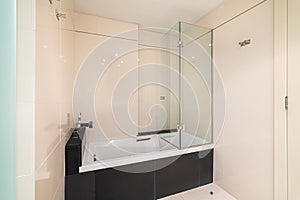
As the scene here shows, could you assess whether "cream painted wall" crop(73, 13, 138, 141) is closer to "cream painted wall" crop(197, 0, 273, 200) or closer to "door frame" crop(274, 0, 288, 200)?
"cream painted wall" crop(197, 0, 273, 200)

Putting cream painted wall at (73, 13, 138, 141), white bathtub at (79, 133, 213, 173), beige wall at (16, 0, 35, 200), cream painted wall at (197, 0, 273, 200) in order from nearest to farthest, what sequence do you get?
beige wall at (16, 0, 35, 200), cream painted wall at (197, 0, 273, 200), white bathtub at (79, 133, 213, 173), cream painted wall at (73, 13, 138, 141)

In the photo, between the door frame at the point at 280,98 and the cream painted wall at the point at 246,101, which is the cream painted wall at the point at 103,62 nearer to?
the cream painted wall at the point at 246,101

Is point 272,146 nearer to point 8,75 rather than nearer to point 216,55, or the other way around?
point 216,55

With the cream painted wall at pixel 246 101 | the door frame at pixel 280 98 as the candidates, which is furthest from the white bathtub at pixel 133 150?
the door frame at pixel 280 98

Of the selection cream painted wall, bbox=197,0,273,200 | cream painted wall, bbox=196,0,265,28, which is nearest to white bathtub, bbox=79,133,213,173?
cream painted wall, bbox=197,0,273,200

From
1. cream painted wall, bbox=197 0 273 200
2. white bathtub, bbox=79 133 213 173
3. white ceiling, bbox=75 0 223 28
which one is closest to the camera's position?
cream painted wall, bbox=197 0 273 200

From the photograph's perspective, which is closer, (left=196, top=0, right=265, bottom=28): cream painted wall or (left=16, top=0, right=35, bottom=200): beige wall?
(left=16, top=0, right=35, bottom=200): beige wall

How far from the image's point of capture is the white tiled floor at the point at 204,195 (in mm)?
1665

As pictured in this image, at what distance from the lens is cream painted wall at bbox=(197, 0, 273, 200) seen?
1355 mm

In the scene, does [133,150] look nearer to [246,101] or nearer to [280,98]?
[246,101]

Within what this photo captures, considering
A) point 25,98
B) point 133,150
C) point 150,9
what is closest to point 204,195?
point 133,150

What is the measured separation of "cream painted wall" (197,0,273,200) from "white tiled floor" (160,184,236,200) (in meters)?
0.08

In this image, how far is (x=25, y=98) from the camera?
1.88ft

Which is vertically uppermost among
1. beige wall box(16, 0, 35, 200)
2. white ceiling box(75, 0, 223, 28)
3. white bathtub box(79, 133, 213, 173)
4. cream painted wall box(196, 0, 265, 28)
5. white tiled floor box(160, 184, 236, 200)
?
white ceiling box(75, 0, 223, 28)
